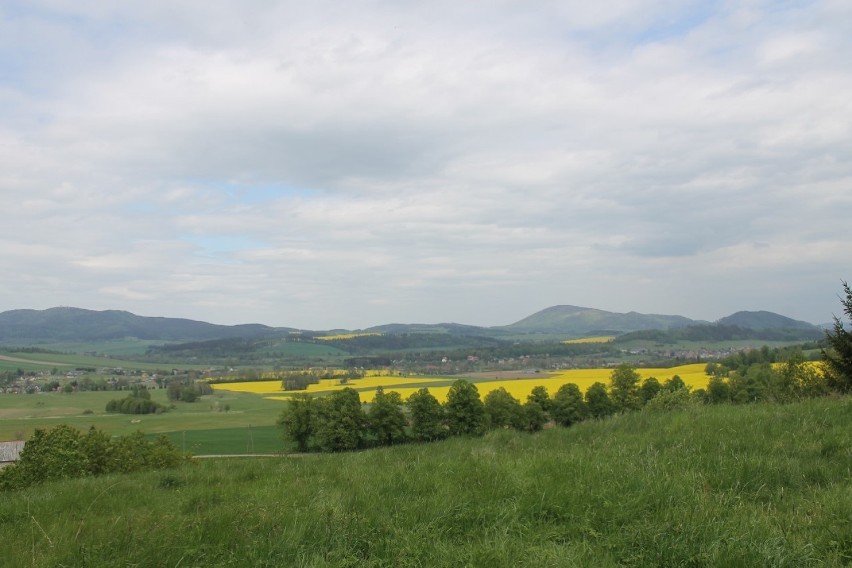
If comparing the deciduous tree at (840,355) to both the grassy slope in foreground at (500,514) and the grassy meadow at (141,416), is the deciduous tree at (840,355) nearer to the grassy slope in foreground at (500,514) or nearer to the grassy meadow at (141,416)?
the grassy slope in foreground at (500,514)

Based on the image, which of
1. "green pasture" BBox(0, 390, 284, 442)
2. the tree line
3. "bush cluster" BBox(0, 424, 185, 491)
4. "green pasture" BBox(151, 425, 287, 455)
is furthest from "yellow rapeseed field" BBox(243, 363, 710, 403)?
"bush cluster" BBox(0, 424, 185, 491)

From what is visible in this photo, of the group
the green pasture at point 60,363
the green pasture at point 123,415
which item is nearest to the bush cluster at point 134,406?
the green pasture at point 123,415

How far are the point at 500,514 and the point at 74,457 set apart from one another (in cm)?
2319

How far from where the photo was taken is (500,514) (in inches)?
215

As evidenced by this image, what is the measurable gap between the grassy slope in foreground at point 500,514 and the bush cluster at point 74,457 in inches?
577

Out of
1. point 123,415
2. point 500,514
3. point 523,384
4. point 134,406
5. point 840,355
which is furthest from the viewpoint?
point 134,406

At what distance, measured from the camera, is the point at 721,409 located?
1232 cm

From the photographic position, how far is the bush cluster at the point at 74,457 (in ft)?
69.3

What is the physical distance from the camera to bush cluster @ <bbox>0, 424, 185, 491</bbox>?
21109mm

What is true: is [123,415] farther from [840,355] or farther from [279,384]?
[840,355]

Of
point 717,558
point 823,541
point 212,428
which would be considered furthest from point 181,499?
point 212,428

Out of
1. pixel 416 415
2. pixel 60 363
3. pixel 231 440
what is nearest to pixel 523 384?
pixel 416 415

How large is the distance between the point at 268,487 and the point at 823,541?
616 centimetres

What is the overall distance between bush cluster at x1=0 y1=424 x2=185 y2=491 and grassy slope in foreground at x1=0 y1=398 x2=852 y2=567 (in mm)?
14668
